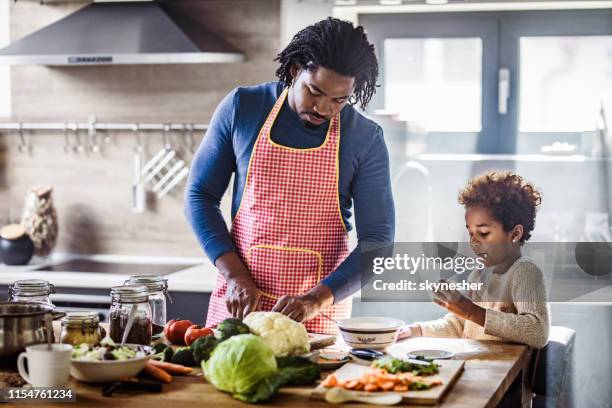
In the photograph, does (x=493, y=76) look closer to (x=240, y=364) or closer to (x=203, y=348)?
(x=203, y=348)

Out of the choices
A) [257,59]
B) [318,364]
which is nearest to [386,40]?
[257,59]

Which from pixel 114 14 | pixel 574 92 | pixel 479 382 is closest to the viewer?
pixel 479 382

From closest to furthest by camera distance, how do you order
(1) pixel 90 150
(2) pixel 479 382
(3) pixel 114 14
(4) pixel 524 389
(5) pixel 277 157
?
1. (2) pixel 479 382
2. (4) pixel 524 389
3. (5) pixel 277 157
4. (3) pixel 114 14
5. (1) pixel 90 150

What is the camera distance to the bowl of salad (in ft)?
5.76

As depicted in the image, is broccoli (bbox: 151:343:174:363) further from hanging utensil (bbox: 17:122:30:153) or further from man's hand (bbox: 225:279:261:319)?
hanging utensil (bbox: 17:122:30:153)

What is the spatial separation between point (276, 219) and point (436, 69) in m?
1.25

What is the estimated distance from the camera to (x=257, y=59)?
12.7ft

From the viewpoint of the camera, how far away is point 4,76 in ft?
13.9

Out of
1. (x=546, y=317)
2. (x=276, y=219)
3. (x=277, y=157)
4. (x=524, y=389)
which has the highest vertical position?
(x=277, y=157)

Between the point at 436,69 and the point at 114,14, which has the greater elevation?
the point at 114,14

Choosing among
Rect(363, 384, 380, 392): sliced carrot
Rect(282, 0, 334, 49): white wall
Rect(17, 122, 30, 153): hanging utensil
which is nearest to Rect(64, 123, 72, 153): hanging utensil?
Rect(17, 122, 30, 153): hanging utensil

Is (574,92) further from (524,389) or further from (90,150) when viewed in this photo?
(90,150)

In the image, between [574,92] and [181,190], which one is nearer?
[574,92]

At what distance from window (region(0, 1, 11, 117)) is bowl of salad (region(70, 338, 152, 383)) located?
104 inches
